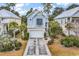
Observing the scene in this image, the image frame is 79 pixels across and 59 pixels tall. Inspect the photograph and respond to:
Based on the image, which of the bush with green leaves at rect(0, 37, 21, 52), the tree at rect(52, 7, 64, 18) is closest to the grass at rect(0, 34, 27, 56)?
the bush with green leaves at rect(0, 37, 21, 52)

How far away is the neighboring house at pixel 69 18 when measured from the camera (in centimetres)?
154

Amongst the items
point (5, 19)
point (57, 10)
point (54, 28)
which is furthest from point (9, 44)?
point (57, 10)

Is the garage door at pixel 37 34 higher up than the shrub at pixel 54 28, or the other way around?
the shrub at pixel 54 28

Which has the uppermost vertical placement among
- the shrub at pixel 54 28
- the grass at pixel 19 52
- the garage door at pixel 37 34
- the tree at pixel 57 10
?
the tree at pixel 57 10

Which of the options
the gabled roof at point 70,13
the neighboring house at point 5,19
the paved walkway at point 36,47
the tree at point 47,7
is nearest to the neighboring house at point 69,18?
the gabled roof at point 70,13

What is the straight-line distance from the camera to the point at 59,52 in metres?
1.54

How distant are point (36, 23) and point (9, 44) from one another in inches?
12.8

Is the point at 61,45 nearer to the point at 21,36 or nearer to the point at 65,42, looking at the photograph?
the point at 65,42

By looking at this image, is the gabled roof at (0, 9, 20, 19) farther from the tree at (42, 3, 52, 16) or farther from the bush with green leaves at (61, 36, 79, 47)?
the bush with green leaves at (61, 36, 79, 47)

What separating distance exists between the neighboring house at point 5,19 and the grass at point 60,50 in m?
0.39

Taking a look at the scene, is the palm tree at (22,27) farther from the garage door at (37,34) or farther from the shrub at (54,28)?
the shrub at (54,28)

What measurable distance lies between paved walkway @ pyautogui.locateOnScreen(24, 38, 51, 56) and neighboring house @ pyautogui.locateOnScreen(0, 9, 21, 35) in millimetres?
227

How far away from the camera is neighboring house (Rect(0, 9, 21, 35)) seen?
5.04 ft

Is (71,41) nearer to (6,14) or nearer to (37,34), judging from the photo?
(37,34)
